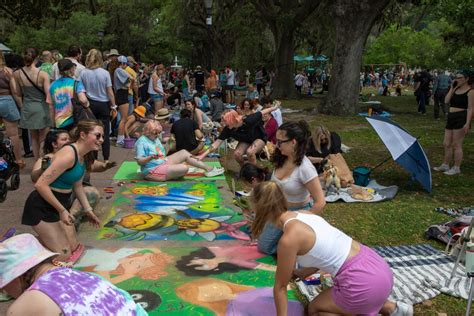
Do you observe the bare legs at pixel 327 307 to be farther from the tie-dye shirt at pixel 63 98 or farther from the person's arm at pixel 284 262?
the tie-dye shirt at pixel 63 98

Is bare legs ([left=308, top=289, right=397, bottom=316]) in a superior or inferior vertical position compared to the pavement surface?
superior

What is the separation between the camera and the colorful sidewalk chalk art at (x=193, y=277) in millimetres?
3607

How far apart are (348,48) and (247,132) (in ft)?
29.8

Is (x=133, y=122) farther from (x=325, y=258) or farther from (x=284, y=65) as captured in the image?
(x=284, y=65)

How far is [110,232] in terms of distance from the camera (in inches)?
200

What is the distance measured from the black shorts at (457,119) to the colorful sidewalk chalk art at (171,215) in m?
4.04

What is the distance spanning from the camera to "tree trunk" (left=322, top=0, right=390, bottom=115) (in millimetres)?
14547

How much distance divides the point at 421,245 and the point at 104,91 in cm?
559

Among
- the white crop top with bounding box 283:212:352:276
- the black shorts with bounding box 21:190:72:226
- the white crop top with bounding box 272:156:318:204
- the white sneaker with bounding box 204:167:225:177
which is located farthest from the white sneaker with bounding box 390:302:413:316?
the white sneaker with bounding box 204:167:225:177

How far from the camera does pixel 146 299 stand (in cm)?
368

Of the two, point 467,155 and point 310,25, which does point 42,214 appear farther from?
point 310,25

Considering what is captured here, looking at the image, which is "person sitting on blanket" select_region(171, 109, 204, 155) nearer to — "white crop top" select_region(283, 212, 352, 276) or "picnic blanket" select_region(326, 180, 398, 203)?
"picnic blanket" select_region(326, 180, 398, 203)

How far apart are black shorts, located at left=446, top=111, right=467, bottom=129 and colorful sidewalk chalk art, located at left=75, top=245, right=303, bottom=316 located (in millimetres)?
4569

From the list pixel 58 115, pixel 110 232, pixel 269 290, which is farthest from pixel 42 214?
pixel 58 115
